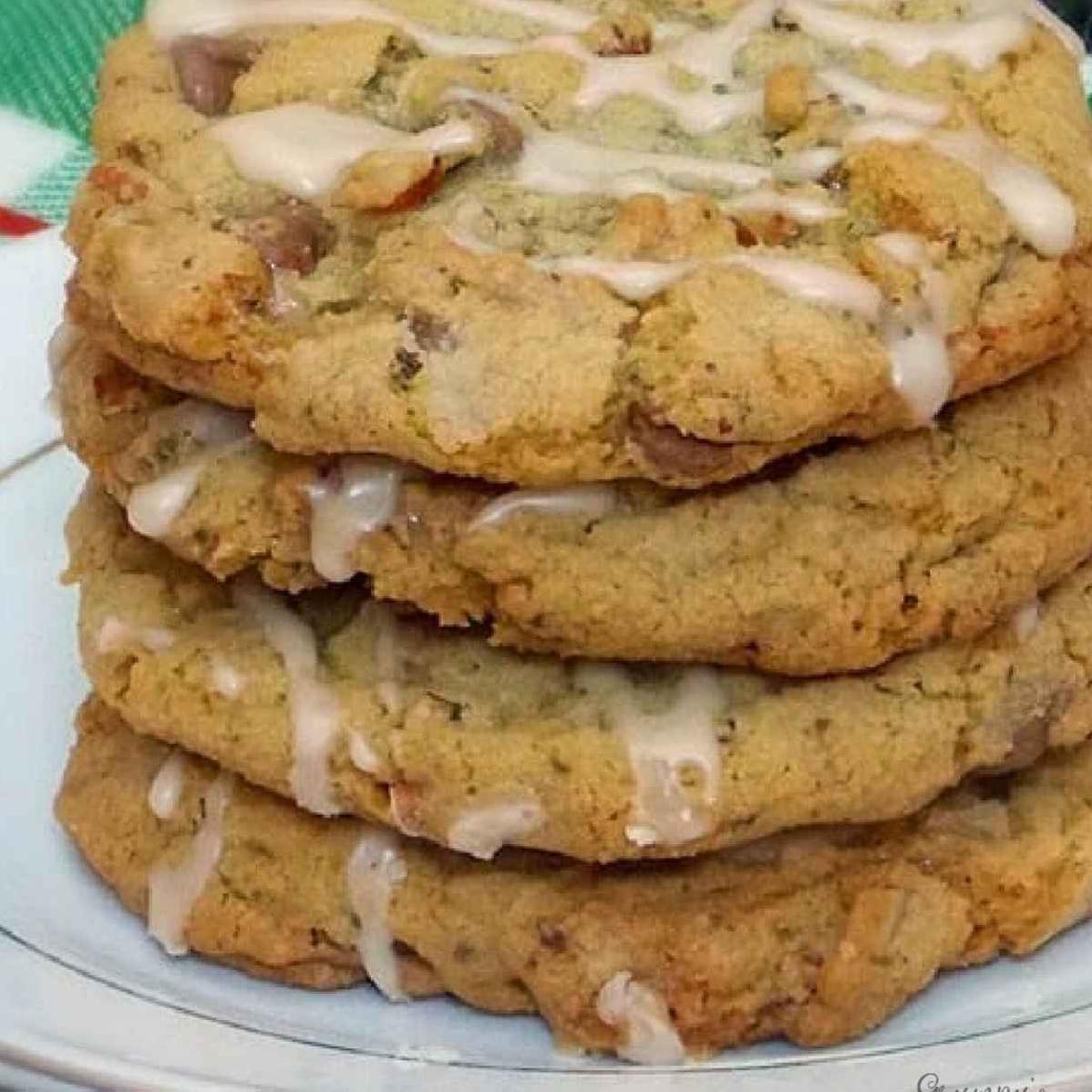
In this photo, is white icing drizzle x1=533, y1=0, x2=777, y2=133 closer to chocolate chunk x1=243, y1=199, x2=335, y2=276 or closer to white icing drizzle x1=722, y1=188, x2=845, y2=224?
white icing drizzle x1=722, y1=188, x2=845, y2=224

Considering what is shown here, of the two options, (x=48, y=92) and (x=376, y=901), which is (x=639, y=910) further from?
(x=48, y=92)

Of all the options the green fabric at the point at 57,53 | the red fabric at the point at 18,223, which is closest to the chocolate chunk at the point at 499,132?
the red fabric at the point at 18,223

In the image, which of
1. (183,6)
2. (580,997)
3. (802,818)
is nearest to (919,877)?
(802,818)

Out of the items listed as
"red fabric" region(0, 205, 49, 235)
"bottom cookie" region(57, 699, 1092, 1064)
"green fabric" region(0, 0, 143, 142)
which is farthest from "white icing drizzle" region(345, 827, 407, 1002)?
"green fabric" region(0, 0, 143, 142)

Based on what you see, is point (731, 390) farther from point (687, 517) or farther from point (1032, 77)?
point (1032, 77)

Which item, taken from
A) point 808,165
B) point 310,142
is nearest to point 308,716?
point 310,142

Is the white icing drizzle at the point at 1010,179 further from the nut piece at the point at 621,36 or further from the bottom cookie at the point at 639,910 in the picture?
the bottom cookie at the point at 639,910
